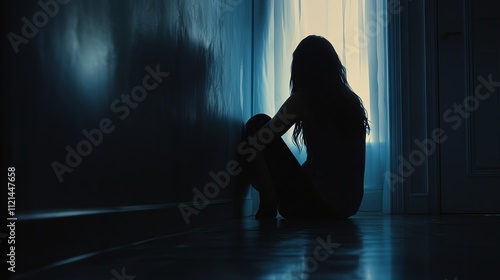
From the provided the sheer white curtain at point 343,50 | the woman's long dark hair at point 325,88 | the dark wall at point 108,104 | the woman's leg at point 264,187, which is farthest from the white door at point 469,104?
the dark wall at point 108,104

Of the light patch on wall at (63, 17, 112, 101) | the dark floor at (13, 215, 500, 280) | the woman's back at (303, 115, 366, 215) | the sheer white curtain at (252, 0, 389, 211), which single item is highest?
the sheer white curtain at (252, 0, 389, 211)

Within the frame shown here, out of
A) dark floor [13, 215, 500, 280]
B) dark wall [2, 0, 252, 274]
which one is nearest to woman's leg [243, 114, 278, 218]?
dark wall [2, 0, 252, 274]

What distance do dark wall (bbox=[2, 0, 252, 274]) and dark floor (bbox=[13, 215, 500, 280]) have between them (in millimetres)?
117

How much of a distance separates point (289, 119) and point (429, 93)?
1.24 m

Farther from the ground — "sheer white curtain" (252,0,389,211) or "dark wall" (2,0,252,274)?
"sheer white curtain" (252,0,389,211)

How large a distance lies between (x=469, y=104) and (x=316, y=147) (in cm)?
133

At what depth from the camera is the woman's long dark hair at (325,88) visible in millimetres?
2334

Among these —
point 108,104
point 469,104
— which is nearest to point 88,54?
point 108,104

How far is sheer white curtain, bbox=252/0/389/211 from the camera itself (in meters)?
3.17

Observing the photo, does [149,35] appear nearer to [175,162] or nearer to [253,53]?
[175,162]

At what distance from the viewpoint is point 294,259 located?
978mm

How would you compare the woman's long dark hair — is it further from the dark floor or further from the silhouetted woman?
the dark floor

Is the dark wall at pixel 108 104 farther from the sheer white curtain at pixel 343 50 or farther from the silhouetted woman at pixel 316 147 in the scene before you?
the sheer white curtain at pixel 343 50

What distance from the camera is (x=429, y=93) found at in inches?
129
